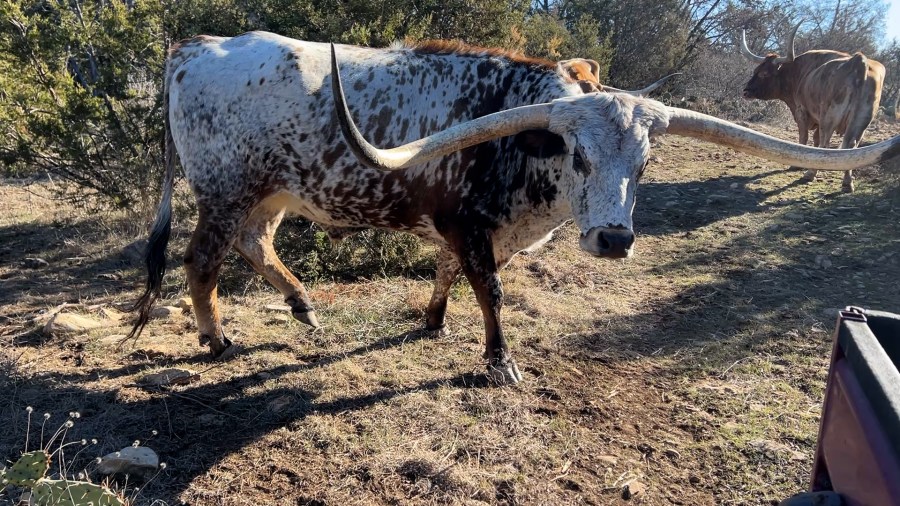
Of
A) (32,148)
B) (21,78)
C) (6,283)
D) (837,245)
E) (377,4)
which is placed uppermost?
(377,4)

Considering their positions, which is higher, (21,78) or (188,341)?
(21,78)

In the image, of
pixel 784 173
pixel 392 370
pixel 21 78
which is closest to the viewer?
pixel 392 370

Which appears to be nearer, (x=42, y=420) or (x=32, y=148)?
(x=42, y=420)

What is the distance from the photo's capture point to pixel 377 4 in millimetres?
6582

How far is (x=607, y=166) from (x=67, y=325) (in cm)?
384

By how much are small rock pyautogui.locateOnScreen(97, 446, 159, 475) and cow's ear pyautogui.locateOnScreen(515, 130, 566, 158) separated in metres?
2.49

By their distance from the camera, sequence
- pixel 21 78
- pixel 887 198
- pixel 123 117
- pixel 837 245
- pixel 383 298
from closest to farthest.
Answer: pixel 383 298, pixel 21 78, pixel 123 117, pixel 837 245, pixel 887 198

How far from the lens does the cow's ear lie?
3.48 meters

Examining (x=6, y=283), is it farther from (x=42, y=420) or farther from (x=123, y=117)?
(x=42, y=420)

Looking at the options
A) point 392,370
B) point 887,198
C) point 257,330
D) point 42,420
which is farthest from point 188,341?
point 887,198

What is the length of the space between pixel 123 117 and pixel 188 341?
3.27m

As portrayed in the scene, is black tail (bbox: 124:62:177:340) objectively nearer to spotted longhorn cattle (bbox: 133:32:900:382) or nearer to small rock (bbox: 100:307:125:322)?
spotted longhorn cattle (bbox: 133:32:900:382)

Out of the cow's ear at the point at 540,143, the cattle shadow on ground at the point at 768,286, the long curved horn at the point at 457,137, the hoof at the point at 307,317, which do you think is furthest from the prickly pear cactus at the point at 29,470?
the cattle shadow on ground at the point at 768,286

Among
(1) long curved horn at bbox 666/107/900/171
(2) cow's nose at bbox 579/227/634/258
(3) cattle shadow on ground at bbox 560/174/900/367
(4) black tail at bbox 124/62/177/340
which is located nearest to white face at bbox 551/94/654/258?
(2) cow's nose at bbox 579/227/634/258
